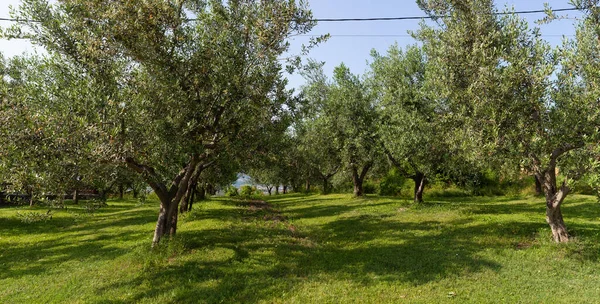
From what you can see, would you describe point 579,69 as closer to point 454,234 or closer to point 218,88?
point 454,234

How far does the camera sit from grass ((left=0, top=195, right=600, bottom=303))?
11.8m

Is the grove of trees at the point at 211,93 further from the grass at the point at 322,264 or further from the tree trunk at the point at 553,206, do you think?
the grass at the point at 322,264

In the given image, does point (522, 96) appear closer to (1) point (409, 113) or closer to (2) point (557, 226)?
(2) point (557, 226)

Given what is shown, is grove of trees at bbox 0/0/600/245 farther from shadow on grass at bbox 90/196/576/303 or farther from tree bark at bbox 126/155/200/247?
shadow on grass at bbox 90/196/576/303

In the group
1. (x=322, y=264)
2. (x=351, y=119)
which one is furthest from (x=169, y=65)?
(x=351, y=119)

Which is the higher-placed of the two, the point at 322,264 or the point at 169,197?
the point at 169,197

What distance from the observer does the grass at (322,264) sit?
11.8 metres

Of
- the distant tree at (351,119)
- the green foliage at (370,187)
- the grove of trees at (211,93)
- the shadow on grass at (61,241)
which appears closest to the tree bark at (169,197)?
the grove of trees at (211,93)

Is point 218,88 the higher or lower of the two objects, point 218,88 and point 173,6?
the lower

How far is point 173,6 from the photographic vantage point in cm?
1541

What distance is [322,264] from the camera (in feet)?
50.3

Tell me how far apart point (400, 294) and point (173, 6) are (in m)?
15.4

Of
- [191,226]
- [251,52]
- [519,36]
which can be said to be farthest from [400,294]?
[191,226]

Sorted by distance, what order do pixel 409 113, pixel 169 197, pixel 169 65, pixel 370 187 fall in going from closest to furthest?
1. pixel 169 65
2. pixel 169 197
3. pixel 409 113
4. pixel 370 187
